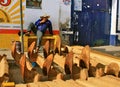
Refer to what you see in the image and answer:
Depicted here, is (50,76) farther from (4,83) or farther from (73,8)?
(73,8)

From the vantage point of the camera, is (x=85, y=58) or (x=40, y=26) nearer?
(x=85, y=58)

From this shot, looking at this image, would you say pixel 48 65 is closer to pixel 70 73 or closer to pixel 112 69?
pixel 70 73

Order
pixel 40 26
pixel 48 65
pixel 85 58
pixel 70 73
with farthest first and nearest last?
pixel 40 26
pixel 85 58
pixel 70 73
pixel 48 65

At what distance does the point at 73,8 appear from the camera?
1273 cm

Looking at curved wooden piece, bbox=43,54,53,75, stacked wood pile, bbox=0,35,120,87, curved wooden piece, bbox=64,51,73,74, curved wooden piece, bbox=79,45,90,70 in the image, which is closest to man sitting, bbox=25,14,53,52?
stacked wood pile, bbox=0,35,120,87

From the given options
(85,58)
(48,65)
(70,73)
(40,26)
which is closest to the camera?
(48,65)

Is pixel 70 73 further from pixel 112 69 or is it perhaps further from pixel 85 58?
pixel 112 69

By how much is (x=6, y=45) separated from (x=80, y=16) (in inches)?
148

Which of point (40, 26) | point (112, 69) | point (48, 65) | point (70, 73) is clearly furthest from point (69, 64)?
point (40, 26)

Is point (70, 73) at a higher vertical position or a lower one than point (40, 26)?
lower

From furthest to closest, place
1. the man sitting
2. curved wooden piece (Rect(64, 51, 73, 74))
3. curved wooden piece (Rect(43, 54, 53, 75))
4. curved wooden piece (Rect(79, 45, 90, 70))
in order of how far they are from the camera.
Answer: the man sitting, curved wooden piece (Rect(79, 45, 90, 70)), curved wooden piece (Rect(64, 51, 73, 74)), curved wooden piece (Rect(43, 54, 53, 75))

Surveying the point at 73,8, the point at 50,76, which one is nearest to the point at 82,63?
the point at 50,76

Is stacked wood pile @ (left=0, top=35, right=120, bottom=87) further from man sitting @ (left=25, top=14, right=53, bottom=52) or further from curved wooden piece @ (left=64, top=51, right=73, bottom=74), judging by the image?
man sitting @ (left=25, top=14, right=53, bottom=52)

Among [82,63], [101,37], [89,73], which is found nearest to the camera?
[89,73]
